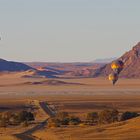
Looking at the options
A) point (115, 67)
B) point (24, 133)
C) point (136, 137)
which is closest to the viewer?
point (136, 137)

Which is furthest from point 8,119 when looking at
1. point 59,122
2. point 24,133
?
point 24,133

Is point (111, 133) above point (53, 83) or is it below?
below

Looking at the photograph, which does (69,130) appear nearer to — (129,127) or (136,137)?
(129,127)

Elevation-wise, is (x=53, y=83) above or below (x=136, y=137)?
above

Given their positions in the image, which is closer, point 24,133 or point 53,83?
point 24,133

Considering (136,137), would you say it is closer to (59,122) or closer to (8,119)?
(59,122)

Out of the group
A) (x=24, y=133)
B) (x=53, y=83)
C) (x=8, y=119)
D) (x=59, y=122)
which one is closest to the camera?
(x=24, y=133)

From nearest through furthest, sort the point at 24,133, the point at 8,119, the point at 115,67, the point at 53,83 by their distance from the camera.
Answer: the point at 24,133 < the point at 8,119 < the point at 115,67 < the point at 53,83

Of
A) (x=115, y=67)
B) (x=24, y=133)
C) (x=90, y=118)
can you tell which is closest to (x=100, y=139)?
(x=24, y=133)

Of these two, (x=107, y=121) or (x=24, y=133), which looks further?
(x=107, y=121)
